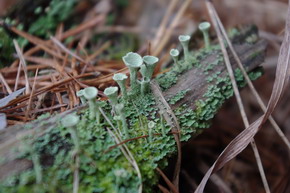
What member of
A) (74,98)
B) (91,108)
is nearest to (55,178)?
(91,108)

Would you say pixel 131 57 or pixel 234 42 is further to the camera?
pixel 234 42

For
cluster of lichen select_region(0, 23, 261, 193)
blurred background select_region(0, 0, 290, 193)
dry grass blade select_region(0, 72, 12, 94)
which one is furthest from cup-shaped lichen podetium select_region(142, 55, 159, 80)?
dry grass blade select_region(0, 72, 12, 94)

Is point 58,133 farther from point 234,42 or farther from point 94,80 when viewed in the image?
point 234,42

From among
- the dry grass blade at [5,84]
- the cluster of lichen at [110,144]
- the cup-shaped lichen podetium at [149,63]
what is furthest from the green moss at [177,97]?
the dry grass blade at [5,84]

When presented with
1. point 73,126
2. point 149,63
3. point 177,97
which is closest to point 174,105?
point 177,97

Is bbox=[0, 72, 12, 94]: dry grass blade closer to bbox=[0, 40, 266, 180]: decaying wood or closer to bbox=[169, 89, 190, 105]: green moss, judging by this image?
bbox=[0, 40, 266, 180]: decaying wood

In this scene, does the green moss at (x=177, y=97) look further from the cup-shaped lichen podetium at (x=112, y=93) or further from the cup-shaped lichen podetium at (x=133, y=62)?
the cup-shaped lichen podetium at (x=112, y=93)
